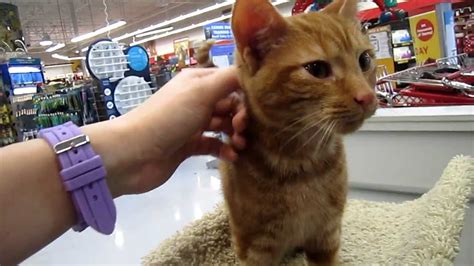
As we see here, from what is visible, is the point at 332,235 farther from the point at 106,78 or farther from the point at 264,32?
the point at 106,78

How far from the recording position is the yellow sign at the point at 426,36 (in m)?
2.58

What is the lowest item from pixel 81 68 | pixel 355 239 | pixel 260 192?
pixel 355 239

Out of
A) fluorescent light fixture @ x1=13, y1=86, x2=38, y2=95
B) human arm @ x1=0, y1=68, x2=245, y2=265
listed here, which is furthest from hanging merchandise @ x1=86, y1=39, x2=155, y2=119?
human arm @ x1=0, y1=68, x2=245, y2=265

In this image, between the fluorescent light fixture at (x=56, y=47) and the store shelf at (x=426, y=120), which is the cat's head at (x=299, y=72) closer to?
the store shelf at (x=426, y=120)

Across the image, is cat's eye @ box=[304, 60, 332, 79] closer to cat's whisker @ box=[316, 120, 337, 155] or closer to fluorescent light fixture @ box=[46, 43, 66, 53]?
cat's whisker @ box=[316, 120, 337, 155]

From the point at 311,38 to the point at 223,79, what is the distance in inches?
7.0

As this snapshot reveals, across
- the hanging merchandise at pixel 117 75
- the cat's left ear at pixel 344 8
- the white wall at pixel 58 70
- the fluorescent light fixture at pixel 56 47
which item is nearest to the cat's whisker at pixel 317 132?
the cat's left ear at pixel 344 8

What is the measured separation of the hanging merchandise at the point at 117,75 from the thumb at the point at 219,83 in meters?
2.32

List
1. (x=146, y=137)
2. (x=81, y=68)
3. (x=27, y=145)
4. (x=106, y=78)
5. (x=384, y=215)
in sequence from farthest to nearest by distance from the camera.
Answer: (x=81, y=68) < (x=106, y=78) < (x=384, y=215) < (x=146, y=137) < (x=27, y=145)

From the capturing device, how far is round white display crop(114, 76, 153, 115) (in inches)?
121

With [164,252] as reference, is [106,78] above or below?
above

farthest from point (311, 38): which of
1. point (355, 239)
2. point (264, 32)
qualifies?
point (355, 239)

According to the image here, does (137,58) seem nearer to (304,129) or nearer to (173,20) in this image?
(304,129)

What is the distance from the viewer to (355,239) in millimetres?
1002
